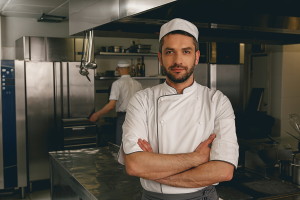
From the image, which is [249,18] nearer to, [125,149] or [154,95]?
[154,95]

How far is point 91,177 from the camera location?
2.39 metres

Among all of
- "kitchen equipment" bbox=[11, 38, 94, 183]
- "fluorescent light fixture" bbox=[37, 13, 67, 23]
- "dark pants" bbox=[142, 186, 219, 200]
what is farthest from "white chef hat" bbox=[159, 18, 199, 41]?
"fluorescent light fixture" bbox=[37, 13, 67, 23]

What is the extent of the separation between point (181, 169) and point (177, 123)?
0.76ft

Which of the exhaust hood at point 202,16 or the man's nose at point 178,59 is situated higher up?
the exhaust hood at point 202,16

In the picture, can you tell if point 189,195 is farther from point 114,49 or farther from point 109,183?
point 114,49

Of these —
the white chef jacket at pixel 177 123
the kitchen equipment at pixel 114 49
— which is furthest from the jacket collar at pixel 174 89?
the kitchen equipment at pixel 114 49

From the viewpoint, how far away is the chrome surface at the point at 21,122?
4848 mm

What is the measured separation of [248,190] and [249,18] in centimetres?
106

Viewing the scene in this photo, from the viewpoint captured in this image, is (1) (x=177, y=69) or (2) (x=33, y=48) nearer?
(1) (x=177, y=69)

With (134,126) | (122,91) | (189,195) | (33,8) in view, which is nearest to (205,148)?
(189,195)

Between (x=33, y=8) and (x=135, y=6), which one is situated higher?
(x=33, y=8)

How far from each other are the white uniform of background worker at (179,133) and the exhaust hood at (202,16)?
222 millimetres

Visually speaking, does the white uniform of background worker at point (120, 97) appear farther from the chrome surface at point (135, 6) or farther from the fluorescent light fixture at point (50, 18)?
the chrome surface at point (135, 6)

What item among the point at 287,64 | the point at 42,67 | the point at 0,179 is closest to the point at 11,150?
the point at 0,179
